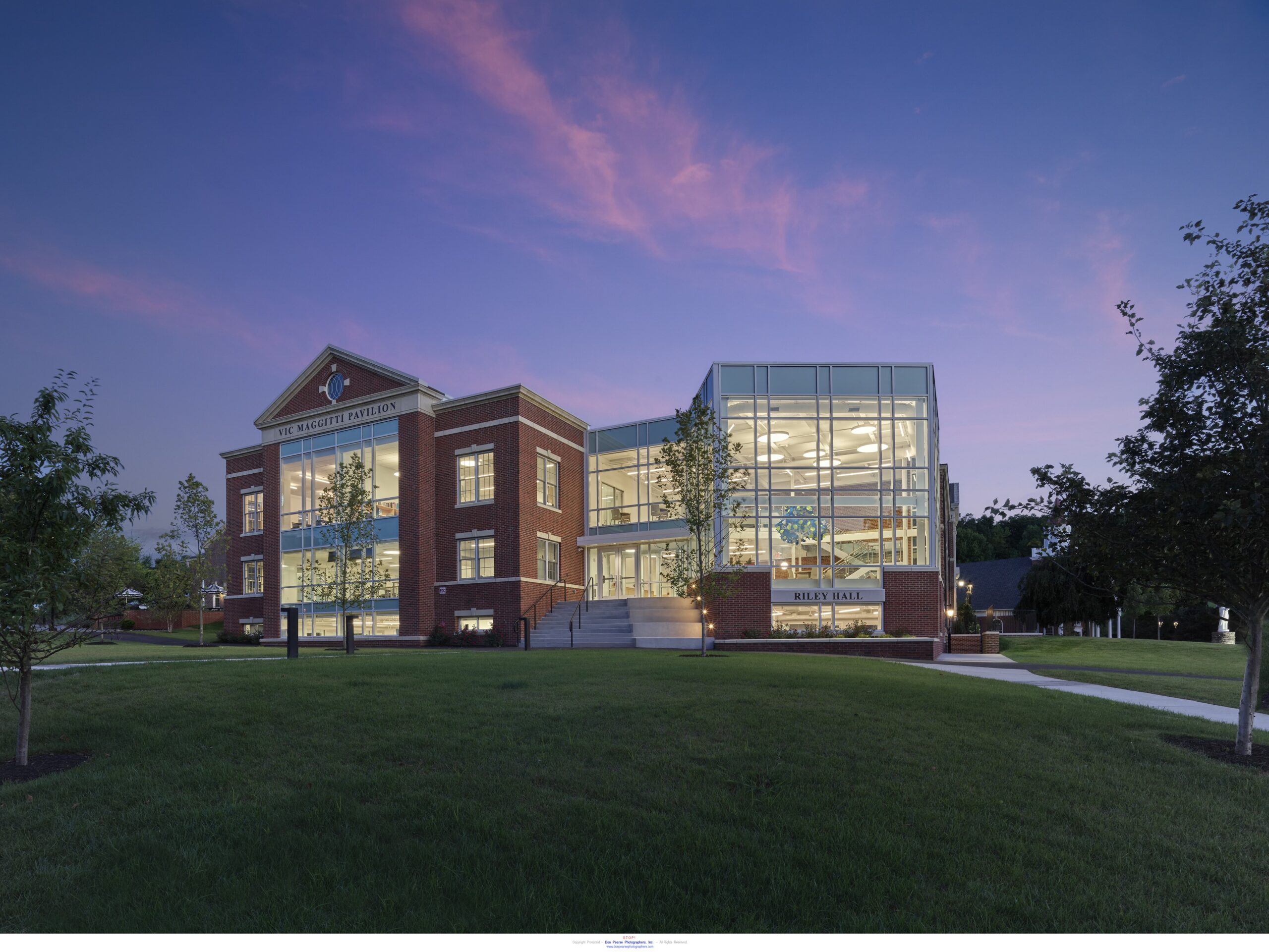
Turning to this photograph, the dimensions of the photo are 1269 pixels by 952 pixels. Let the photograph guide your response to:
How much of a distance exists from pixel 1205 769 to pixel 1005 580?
55.9m

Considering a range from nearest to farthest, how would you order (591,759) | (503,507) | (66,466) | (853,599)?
(591,759) → (66,466) → (853,599) → (503,507)

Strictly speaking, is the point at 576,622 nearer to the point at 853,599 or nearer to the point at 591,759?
the point at 853,599

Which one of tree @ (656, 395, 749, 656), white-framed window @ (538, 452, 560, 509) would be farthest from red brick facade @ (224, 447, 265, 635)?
tree @ (656, 395, 749, 656)

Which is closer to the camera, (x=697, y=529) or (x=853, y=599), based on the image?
(x=697, y=529)

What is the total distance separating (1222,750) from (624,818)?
748 cm

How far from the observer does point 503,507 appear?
29.1 metres

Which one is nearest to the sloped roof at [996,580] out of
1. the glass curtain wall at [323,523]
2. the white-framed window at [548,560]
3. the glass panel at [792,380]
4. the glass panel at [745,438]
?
the glass panel at [792,380]

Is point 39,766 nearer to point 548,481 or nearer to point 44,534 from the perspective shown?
point 44,534

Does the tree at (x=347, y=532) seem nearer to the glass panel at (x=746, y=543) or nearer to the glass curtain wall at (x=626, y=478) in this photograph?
the glass curtain wall at (x=626, y=478)

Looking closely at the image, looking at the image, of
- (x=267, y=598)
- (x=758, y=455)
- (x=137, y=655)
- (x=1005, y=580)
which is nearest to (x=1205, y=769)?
(x=758, y=455)

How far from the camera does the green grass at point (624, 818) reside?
16.3 ft

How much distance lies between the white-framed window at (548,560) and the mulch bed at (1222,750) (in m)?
22.8

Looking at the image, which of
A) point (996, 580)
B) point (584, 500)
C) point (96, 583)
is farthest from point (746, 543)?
point (996, 580)

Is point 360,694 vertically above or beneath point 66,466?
beneath
